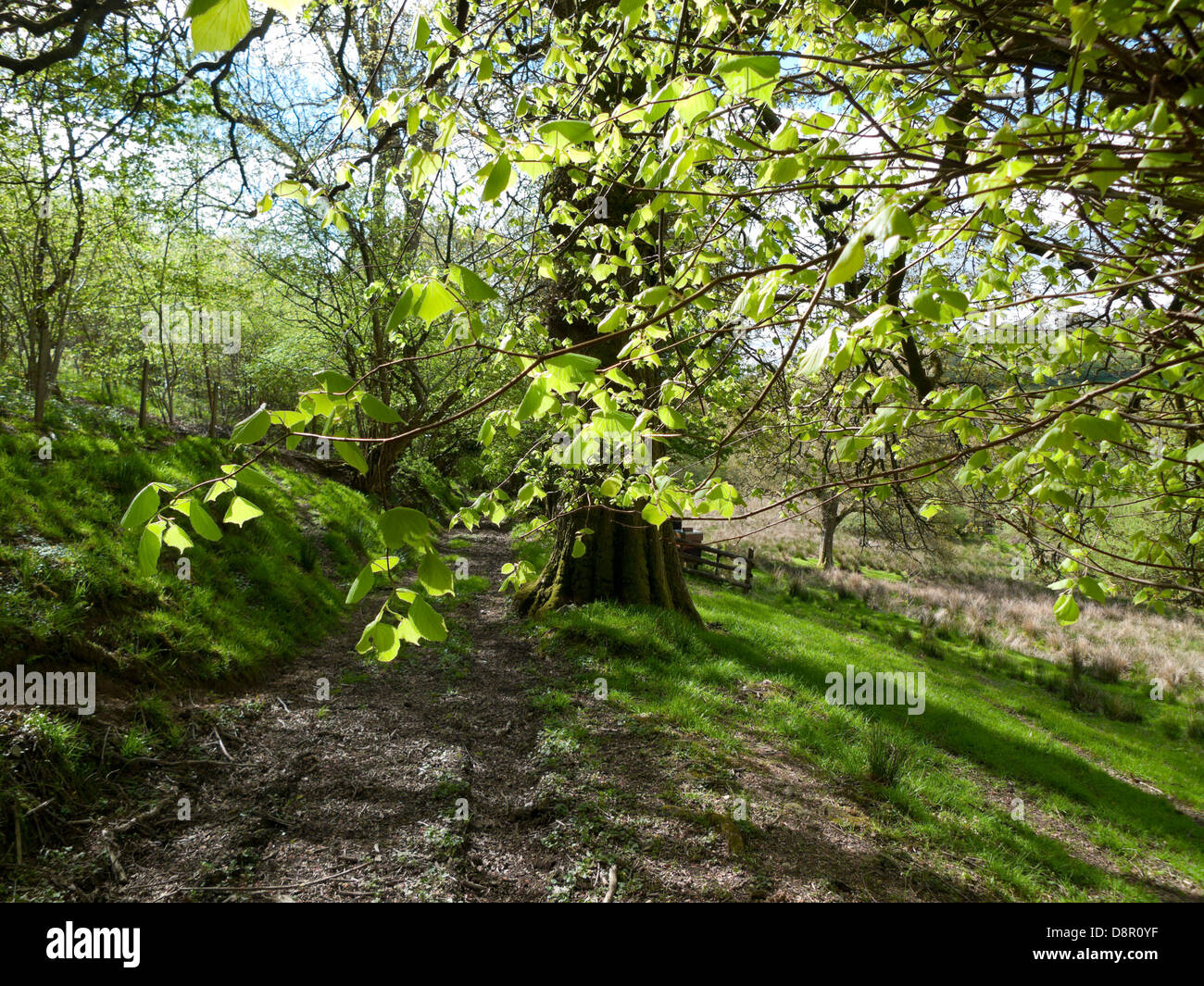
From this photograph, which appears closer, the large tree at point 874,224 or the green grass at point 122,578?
the large tree at point 874,224

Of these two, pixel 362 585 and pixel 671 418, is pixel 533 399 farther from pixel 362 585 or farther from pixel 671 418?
pixel 671 418

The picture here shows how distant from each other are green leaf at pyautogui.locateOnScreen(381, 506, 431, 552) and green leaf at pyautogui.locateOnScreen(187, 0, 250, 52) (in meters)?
0.72

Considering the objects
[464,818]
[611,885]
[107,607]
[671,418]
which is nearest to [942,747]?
[611,885]

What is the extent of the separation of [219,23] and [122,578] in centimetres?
481

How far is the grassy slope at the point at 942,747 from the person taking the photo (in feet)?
12.9

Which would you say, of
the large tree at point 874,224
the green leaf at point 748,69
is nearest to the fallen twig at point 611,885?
the large tree at point 874,224

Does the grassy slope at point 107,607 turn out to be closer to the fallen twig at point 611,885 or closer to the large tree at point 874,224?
the large tree at point 874,224

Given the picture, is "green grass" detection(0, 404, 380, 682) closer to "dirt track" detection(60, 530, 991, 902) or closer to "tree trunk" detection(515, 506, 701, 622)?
"dirt track" detection(60, 530, 991, 902)

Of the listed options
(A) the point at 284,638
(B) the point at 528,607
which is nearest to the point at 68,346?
(A) the point at 284,638

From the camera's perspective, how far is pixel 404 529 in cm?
101

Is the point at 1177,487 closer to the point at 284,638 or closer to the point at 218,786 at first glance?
the point at 218,786

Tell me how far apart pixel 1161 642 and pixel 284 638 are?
861 inches

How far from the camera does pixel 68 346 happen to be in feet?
36.3

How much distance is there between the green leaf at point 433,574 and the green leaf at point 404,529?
4 cm
